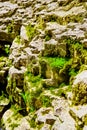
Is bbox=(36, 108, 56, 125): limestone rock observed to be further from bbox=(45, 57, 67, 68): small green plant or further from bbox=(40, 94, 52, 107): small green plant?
bbox=(45, 57, 67, 68): small green plant

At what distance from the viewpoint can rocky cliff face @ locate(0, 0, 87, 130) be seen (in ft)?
46.6

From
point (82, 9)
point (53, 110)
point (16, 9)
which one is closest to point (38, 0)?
point (16, 9)

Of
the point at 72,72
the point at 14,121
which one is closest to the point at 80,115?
the point at 72,72

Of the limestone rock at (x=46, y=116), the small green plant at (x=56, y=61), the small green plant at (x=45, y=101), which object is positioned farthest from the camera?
the small green plant at (x=56, y=61)

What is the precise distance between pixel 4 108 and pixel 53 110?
19.3 ft

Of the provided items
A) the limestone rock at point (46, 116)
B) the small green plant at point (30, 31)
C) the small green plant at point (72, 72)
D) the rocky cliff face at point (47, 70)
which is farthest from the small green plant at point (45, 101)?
the small green plant at point (30, 31)

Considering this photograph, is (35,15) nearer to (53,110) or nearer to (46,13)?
(46,13)

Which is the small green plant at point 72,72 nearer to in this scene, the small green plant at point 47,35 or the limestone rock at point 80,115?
the limestone rock at point 80,115

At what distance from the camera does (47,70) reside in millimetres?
17375

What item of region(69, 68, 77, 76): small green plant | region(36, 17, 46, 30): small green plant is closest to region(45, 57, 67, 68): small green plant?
region(69, 68, 77, 76): small green plant

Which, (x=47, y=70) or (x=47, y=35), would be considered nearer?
(x=47, y=70)

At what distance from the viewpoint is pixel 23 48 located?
21.5m

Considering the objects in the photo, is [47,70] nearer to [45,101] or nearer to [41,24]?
[45,101]

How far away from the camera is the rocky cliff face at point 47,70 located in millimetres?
14215
